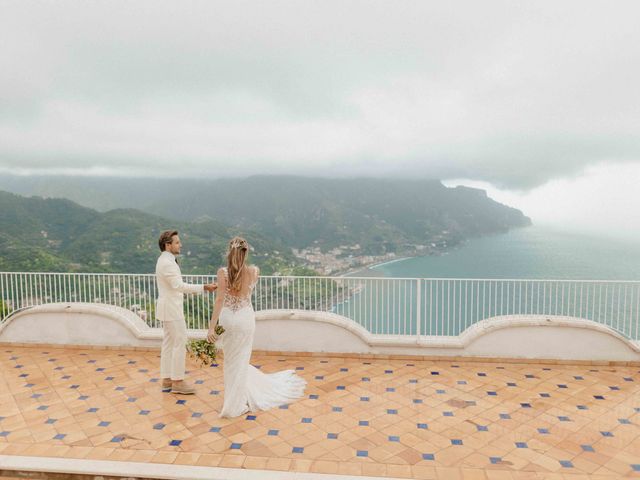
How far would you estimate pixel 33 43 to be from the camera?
38.5 feet

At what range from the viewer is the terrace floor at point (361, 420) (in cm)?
318

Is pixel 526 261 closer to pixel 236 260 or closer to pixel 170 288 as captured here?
pixel 170 288

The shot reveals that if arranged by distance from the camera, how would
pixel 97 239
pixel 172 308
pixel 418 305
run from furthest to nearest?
pixel 97 239, pixel 418 305, pixel 172 308

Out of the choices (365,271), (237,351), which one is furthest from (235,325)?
(365,271)

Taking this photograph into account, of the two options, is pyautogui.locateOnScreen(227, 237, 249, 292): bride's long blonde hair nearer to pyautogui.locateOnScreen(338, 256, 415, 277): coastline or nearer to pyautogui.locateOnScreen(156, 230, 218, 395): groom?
pyautogui.locateOnScreen(156, 230, 218, 395): groom

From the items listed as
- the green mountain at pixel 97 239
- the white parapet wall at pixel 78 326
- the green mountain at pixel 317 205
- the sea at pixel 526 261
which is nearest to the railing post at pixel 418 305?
the white parapet wall at pixel 78 326

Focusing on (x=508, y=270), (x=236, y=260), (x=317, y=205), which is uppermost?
(x=317, y=205)

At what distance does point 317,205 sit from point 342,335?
61.6 m

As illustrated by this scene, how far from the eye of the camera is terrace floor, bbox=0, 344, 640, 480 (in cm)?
318

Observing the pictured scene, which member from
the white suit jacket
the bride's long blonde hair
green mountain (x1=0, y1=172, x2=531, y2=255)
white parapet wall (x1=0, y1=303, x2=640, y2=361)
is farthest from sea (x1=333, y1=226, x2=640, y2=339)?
green mountain (x1=0, y1=172, x2=531, y2=255)

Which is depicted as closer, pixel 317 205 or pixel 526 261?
pixel 526 261

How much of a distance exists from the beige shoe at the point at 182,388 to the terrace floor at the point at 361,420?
70 mm

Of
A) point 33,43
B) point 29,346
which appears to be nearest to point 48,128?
point 33,43

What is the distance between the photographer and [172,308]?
4391mm
